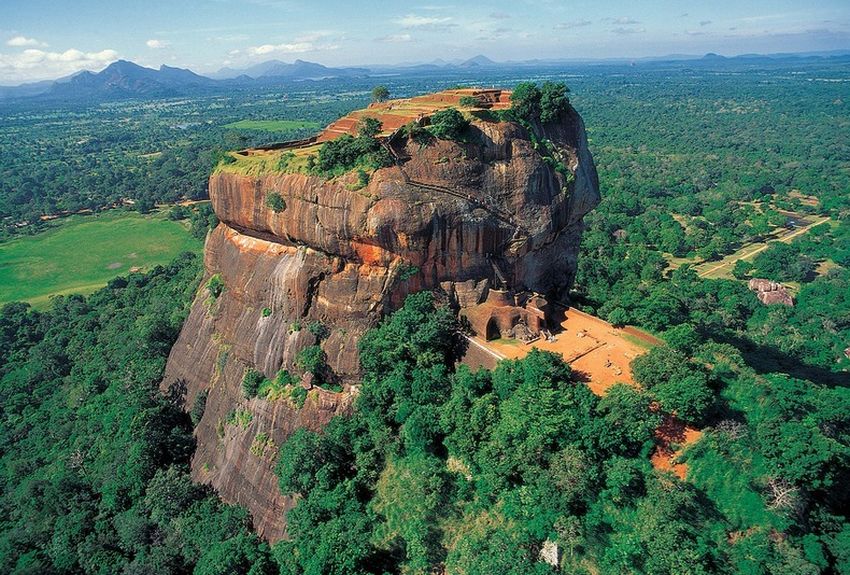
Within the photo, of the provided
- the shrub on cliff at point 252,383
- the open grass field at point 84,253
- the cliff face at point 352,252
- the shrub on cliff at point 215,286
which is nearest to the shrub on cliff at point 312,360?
the cliff face at point 352,252

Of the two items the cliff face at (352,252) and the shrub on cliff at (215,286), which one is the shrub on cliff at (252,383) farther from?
the shrub on cliff at (215,286)

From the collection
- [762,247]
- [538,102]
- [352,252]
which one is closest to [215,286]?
[352,252]

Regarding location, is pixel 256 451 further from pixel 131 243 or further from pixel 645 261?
pixel 131 243

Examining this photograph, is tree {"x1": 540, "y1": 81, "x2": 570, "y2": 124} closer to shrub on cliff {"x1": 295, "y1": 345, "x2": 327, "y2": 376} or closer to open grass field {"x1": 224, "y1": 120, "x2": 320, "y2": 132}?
shrub on cliff {"x1": 295, "y1": 345, "x2": 327, "y2": 376}

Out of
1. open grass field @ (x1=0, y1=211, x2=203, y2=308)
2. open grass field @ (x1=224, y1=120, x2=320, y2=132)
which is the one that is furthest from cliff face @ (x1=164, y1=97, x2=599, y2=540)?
open grass field @ (x1=224, y1=120, x2=320, y2=132)

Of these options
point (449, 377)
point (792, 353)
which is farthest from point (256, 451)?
point (792, 353)

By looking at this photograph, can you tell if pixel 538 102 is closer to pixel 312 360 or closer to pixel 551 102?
pixel 551 102
